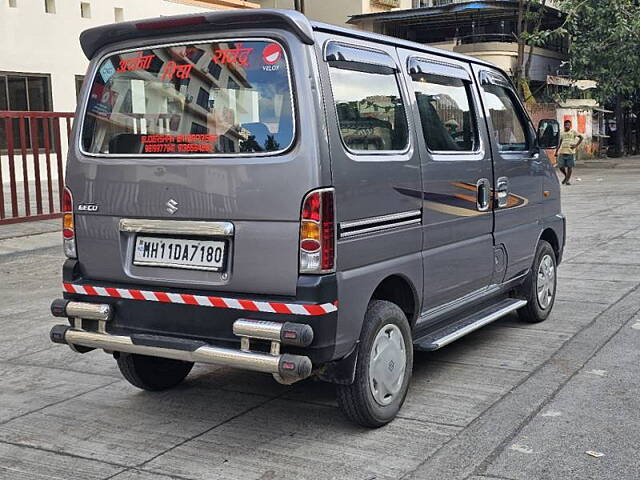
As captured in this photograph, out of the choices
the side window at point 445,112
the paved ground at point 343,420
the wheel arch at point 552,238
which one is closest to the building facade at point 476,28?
the wheel arch at point 552,238

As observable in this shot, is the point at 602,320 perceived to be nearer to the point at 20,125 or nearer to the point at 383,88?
the point at 383,88

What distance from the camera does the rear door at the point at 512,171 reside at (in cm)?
608

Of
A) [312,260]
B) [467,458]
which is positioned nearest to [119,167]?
[312,260]

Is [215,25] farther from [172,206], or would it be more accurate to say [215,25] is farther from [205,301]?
[205,301]

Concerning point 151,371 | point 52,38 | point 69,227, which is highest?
point 52,38

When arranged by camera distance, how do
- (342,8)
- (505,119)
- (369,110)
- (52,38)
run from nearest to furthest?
(369,110) < (505,119) < (52,38) < (342,8)

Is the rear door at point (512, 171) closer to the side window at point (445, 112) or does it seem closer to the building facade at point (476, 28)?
the side window at point (445, 112)

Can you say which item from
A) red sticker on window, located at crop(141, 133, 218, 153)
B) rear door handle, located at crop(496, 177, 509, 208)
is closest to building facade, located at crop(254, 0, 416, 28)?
rear door handle, located at crop(496, 177, 509, 208)

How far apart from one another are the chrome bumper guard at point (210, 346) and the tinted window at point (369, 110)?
106 cm

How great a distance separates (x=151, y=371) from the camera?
17.3 ft

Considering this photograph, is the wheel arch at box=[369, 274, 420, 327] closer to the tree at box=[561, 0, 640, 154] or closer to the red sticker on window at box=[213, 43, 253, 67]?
the red sticker on window at box=[213, 43, 253, 67]

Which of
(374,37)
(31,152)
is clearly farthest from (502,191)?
(31,152)

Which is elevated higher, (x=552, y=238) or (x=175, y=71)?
(x=175, y=71)

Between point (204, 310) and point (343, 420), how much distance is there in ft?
3.60
